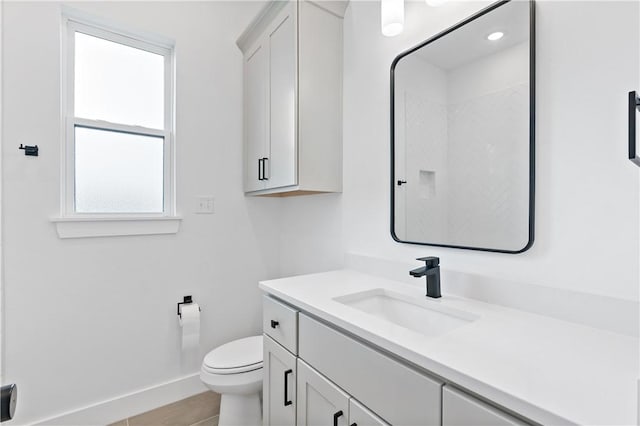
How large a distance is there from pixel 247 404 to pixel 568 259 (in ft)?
5.16

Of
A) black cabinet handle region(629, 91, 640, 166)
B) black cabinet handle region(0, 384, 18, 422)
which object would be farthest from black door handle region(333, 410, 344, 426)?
black cabinet handle region(629, 91, 640, 166)

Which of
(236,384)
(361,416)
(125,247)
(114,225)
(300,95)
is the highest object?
(300,95)

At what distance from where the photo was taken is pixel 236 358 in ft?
5.49

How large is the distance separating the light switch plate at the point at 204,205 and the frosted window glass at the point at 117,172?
0.23 m

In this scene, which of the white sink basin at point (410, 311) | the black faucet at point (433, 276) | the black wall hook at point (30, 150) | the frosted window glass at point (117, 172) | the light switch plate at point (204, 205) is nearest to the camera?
the white sink basin at point (410, 311)

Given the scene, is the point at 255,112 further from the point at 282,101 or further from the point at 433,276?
the point at 433,276

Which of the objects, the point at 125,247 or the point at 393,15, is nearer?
the point at 393,15

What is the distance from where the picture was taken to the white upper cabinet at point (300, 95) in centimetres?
167

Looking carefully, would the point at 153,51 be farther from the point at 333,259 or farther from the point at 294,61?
the point at 333,259

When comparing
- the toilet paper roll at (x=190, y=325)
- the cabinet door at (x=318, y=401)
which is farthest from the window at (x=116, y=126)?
the cabinet door at (x=318, y=401)

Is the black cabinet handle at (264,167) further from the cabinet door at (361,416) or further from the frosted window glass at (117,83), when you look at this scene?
the cabinet door at (361,416)

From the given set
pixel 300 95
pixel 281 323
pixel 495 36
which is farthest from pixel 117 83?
pixel 495 36

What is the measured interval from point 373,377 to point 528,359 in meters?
0.39

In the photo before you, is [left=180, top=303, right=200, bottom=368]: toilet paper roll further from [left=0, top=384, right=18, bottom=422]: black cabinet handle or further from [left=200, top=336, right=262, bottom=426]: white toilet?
[left=0, top=384, right=18, bottom=422]: black cabinet handle
